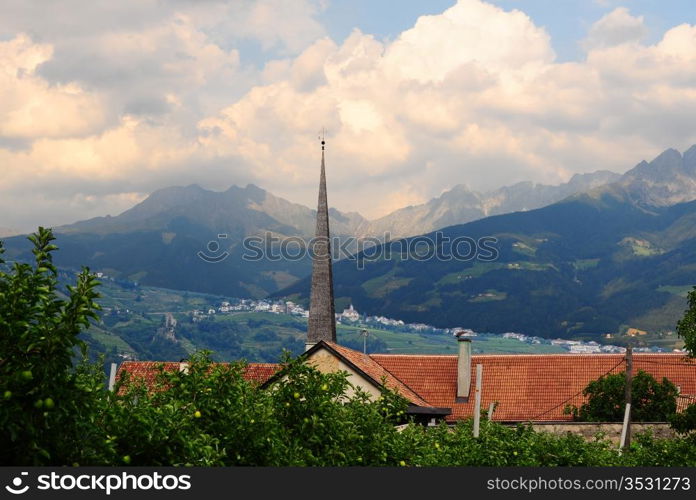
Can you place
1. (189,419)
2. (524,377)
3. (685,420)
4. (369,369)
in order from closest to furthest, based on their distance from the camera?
1. (189,419)
2. (685,420)
3. (369,369)
4. (524,377)

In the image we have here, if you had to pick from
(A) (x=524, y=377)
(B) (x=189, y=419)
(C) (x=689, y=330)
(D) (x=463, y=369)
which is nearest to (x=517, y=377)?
(A) (x=524, y=377)

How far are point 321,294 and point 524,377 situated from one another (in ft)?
53.9

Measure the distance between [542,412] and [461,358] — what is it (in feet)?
17.9

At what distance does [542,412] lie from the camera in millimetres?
60938

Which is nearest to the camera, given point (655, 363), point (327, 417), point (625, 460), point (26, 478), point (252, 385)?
point (26, 478)

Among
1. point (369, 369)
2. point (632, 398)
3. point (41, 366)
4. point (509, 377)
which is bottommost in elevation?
point (632, 398)

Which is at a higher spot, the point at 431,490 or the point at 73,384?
the point at 73,384

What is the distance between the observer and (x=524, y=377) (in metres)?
65.4

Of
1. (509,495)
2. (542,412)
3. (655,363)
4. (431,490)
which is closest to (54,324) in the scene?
(431,490)

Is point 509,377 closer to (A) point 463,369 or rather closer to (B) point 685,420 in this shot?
(A) point 463,369

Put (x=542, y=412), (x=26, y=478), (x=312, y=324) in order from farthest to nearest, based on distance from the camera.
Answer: (x=312, y=324) < (x=542, y=412) < (x=26, y=478)

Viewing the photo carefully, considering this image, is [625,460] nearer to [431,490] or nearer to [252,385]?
[252,385]

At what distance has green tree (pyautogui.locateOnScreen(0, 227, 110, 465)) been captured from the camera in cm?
1223

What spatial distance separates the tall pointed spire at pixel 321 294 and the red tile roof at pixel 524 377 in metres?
6.44
